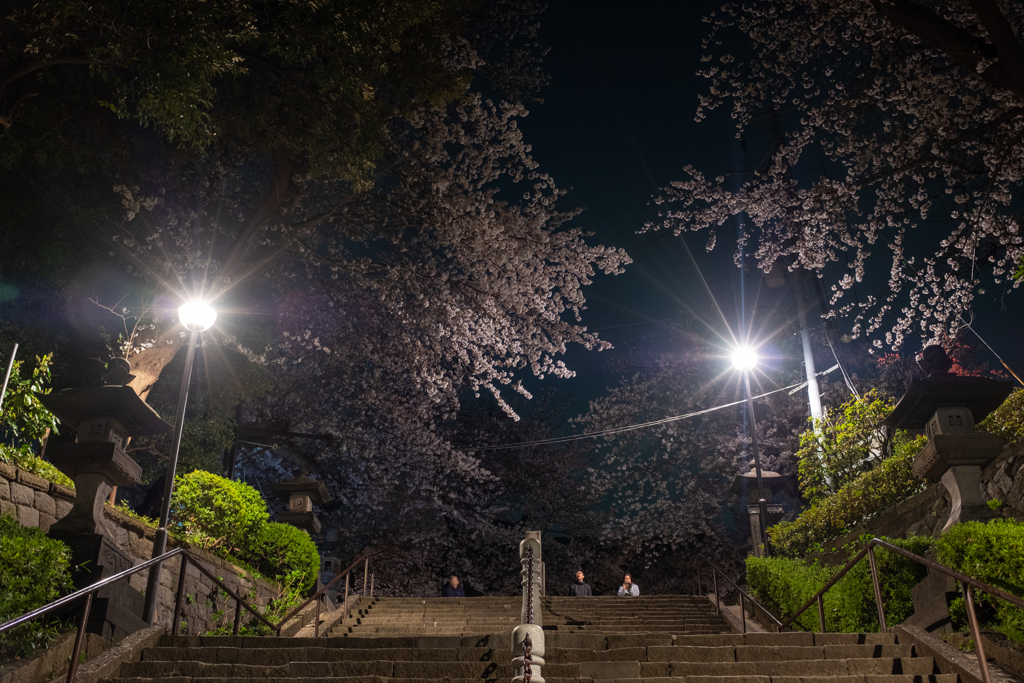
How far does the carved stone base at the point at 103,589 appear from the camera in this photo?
675cm

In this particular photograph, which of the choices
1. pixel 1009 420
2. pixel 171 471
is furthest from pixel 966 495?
pixel 171 471

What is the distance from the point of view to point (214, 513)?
38.7 ft

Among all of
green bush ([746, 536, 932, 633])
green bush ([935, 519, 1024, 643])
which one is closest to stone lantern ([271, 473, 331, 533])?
green bush ([746, 536, 932, 633])

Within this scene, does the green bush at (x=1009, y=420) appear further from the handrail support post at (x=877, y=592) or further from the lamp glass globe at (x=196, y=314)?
the lamp glass globe at (x=196, y=314)

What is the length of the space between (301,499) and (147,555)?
554 cm

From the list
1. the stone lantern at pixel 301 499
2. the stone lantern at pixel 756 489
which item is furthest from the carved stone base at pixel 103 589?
the stone lantern at pixel 756 489

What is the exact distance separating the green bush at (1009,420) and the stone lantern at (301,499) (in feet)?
40.3

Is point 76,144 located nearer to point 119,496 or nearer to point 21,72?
point 21,72

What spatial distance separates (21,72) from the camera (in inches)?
309

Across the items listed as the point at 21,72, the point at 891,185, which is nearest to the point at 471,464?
the point at 891,185

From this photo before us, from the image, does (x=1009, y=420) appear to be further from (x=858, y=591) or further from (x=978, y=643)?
(x=978, y=643)

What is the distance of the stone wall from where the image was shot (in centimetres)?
770

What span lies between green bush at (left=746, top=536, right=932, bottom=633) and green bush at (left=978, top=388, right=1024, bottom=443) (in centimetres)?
255

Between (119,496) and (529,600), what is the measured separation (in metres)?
20.4
